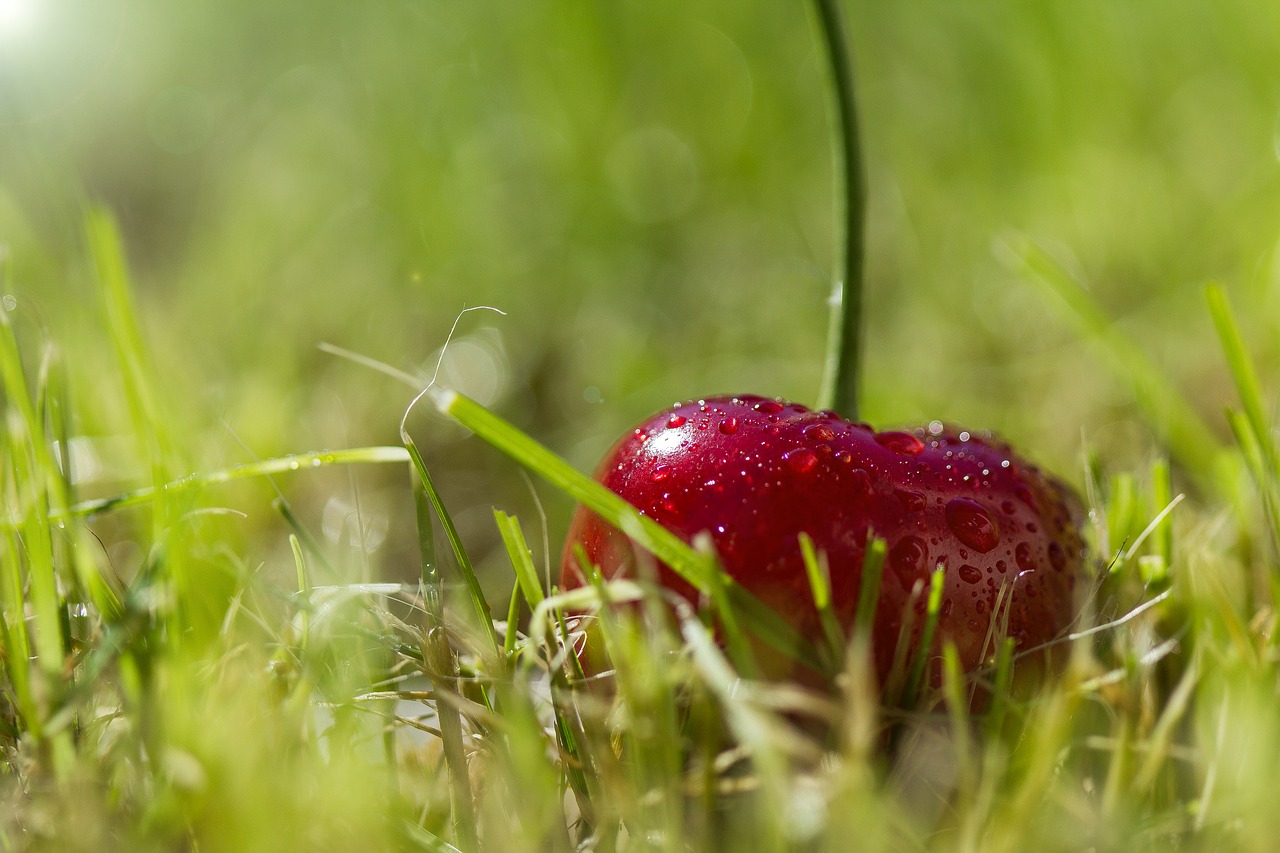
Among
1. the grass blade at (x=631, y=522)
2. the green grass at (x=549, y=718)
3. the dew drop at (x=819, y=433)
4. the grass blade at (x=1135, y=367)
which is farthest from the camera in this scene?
the grass blade at (x=1135, y=367)

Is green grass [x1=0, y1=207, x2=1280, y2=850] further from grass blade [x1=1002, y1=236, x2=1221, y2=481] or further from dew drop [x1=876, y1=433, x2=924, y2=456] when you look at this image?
grass blade [x1=1002, y1=236, x2=1221, y2=481]

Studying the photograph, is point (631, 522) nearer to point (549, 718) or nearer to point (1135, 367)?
point (549, 718)

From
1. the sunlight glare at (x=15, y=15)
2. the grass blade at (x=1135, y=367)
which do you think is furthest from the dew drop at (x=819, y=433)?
the sunlight glare at (x=15, y=15)

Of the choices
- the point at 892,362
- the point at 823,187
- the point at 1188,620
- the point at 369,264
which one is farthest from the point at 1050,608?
the point at 823,187

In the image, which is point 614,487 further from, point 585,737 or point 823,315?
point 823,315

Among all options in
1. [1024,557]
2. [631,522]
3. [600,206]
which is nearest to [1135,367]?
[1024,557]

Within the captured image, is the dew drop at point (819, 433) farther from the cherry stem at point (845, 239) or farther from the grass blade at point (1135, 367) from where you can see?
the grass blade at point (1135, 367)

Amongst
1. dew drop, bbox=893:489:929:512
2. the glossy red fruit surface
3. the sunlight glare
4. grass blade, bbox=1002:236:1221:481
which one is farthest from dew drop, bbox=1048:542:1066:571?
the sunlight glare
